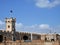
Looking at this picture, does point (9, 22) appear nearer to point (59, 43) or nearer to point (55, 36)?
point (55, 36)

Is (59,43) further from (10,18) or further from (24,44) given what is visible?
(10,18)

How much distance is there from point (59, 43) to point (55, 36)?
22288 mm

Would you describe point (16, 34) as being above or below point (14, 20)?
below

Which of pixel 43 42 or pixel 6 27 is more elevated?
pixel 6 27

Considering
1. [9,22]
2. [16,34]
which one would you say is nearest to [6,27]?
[9,22]

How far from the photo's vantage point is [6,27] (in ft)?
209

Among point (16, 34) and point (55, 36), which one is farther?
point (16, 34)

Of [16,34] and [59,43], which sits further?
[16,34]

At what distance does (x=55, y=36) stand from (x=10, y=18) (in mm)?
20486

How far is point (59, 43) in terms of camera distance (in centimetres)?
2605

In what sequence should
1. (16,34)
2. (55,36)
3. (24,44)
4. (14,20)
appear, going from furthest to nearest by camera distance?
(14,20) < (16,34) < (55,36) < (24,44)

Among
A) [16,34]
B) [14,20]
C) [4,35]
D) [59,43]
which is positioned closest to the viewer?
[59,43]

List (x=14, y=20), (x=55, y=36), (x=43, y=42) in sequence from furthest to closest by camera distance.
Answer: (x=14, y=20) < (x=55, y=36) < (x=43, y=42)

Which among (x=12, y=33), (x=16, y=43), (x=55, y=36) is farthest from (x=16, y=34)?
(x=16, y=43)
